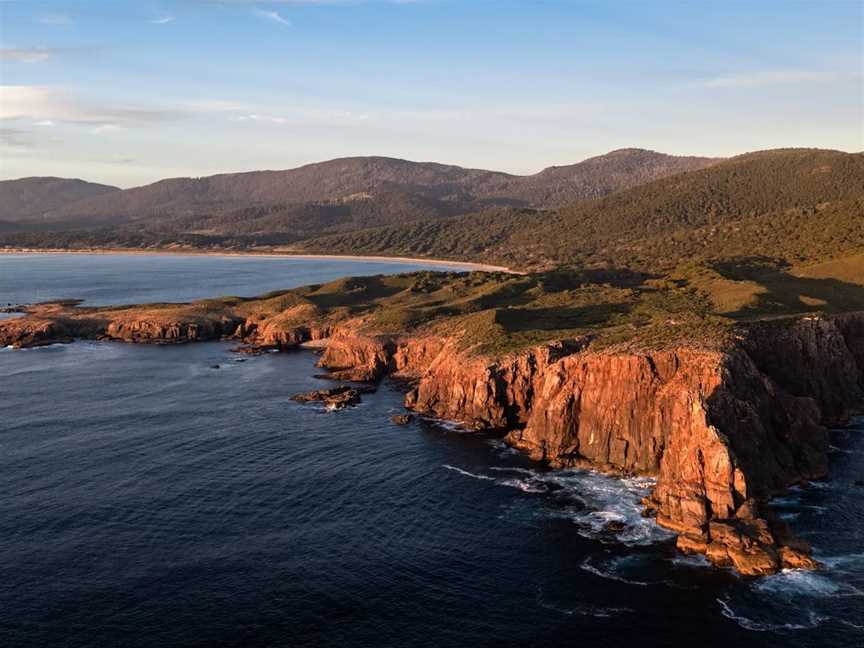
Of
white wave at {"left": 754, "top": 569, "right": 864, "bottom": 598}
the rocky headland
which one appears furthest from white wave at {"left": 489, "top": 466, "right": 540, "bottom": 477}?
white wave at {"left": 754, "top": 569, "right": 864, "bottom": 598}

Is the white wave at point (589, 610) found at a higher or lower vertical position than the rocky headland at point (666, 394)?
lower

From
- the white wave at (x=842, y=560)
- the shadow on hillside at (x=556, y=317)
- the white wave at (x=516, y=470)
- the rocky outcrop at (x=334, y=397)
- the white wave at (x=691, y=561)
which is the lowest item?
the white wave at (x=691, y=561)

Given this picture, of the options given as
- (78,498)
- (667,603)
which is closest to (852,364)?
(667,603)

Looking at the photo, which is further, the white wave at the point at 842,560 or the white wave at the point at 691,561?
the white wave at the point at 691,561

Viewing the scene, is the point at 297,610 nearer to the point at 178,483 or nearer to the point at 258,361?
the point at 178,483

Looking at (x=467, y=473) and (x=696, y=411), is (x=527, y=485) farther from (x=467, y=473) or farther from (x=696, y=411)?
(x=696, y=411)

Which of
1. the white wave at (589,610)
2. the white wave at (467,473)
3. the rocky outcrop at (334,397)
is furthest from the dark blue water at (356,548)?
the rocky outcrop at (334,397)

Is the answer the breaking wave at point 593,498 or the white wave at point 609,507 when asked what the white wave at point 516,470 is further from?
the white wave at point 609,507
